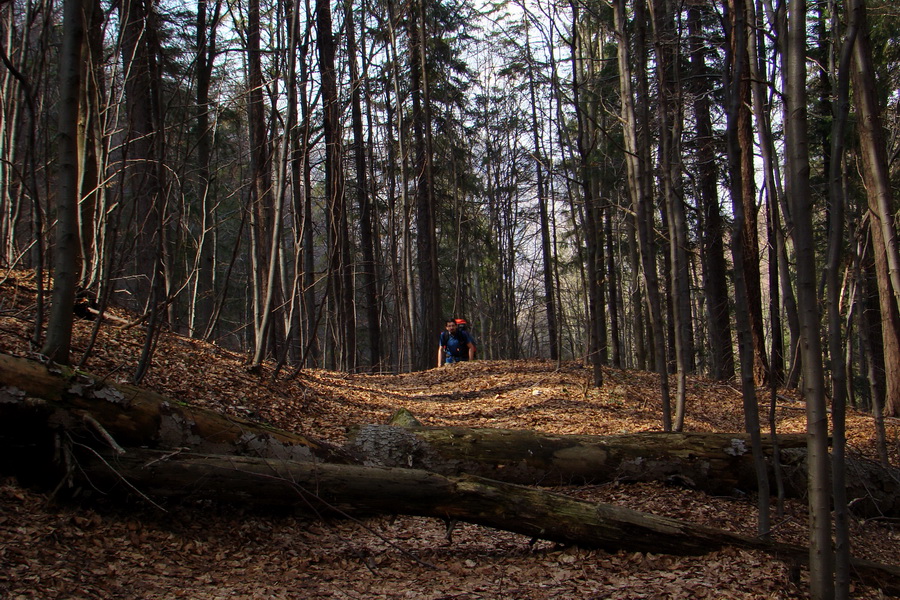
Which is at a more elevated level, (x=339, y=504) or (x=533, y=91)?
(x=533, y=91)

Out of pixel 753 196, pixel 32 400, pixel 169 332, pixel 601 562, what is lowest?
pixel 601 562

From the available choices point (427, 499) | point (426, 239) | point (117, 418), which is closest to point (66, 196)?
point (117, 418)

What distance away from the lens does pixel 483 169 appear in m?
23.8

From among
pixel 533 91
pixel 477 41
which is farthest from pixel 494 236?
pixel 477 41

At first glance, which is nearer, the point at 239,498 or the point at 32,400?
the point at 32,400

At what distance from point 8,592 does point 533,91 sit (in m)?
19.4

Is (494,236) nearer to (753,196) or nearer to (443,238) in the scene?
(443,238)

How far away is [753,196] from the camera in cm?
1069

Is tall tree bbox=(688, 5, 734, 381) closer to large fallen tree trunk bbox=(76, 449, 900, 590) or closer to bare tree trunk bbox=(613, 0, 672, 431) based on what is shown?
bare tree trunk bbox=(613, 0, 672, 431)

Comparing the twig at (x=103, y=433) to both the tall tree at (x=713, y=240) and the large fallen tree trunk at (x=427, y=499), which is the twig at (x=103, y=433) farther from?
the tall tree at (x=713, y=240)

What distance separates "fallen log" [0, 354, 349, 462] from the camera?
332 centimetres

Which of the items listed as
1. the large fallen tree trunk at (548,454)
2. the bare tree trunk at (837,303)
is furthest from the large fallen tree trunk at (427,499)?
the bare tree trunk at (837,303)

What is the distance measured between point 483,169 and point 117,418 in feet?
70.0

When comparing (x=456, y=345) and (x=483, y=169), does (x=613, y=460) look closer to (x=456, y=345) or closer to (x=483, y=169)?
(x=456, y=345)
